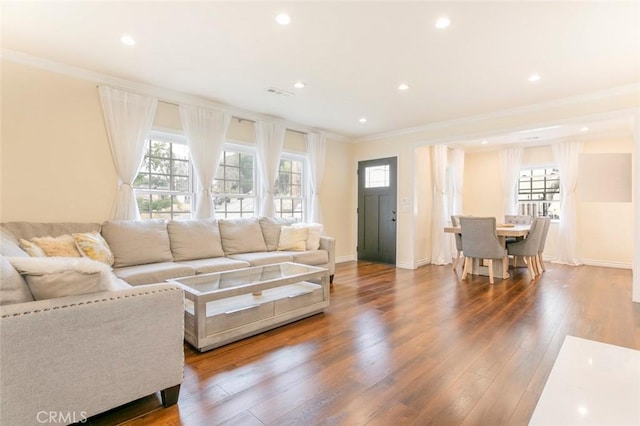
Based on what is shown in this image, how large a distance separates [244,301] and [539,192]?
6702 millimetres

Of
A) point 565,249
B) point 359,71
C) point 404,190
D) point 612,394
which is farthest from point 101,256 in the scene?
point 565,249

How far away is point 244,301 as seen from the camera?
2.88 m

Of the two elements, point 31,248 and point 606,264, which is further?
point 606,264

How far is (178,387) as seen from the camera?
1763 mm

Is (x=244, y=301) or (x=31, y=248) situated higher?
(x=31, y=248)

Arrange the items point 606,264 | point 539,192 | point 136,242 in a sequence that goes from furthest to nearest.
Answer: point 539,192 → point 606,264 → point 136,242

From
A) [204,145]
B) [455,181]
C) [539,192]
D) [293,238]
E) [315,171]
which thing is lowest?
[293,238]

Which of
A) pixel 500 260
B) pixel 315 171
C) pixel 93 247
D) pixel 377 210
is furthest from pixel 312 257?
pixel 500 260

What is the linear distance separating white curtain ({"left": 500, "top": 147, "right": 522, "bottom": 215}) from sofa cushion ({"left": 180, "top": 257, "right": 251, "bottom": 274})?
6001 millimetres

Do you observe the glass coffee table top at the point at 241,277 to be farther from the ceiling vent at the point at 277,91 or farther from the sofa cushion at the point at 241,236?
the ceiling vent at the point at 277,91

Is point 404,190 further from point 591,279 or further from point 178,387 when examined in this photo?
point 178,387

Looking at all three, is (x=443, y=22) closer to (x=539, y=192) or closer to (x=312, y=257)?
(x=312, y=257)

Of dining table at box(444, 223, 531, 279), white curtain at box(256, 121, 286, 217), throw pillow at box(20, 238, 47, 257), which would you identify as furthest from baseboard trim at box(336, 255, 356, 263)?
throw pillow at box(20, 238, 47, 257)

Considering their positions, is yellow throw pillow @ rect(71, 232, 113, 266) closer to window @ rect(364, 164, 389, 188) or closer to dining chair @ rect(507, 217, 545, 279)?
window @ rect(364, 164, 389, 188)
